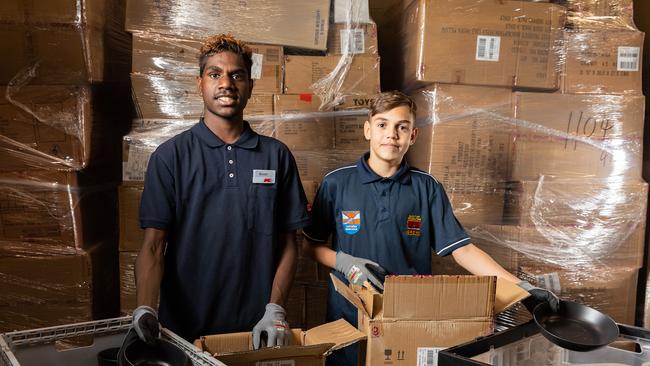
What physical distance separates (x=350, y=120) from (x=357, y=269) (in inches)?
40.3

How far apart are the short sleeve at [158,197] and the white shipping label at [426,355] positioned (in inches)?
33.5

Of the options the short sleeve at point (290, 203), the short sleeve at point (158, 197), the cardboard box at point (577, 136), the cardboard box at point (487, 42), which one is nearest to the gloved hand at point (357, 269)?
the short sleeve at point (290, 203)

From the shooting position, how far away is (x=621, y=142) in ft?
7.93

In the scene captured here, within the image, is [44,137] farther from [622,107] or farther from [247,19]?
[622,107]

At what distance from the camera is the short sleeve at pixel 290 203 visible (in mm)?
1693

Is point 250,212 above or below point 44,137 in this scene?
below

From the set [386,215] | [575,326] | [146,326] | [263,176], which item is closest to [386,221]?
[386,215]

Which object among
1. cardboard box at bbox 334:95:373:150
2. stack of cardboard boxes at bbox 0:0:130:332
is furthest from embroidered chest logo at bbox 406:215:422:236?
stack of cardboard boxes at bbox 0:0:130:332

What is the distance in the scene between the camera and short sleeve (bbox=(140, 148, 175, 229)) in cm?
153

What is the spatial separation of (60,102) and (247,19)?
910 millimetres

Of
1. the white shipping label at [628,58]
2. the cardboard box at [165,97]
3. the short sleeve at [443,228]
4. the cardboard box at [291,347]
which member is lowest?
the cardboard box at [291,347]

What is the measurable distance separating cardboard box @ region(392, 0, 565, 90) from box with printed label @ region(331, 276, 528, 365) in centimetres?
131

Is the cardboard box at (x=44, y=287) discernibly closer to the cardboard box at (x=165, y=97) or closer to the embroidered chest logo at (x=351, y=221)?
the cardboard box at (x=165, y=97)

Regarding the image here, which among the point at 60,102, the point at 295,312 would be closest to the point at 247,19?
the point at 60,102
